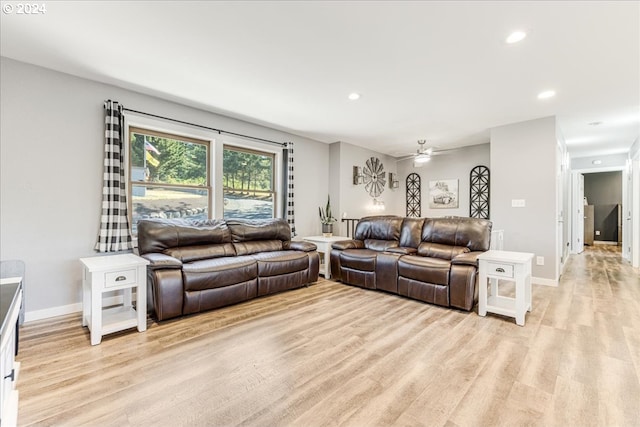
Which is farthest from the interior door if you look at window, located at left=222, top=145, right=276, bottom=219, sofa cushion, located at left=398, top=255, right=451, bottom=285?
window, located at left=222, top=145, right=276, bottom=219

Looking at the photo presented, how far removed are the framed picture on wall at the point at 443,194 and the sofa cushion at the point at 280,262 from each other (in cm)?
417

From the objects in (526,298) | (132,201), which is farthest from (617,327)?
(132,201)

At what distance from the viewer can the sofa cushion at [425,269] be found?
3.23 metres

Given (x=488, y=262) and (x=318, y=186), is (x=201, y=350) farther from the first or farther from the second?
(x=318, y=186)

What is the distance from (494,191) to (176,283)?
4.83m

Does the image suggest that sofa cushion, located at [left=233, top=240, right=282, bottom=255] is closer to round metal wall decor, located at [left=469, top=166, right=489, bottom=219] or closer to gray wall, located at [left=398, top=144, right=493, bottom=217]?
gray wall, located at [left=398, top=144, right=493, bottom=217]

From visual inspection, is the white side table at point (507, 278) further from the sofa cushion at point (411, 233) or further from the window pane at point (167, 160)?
the window pane at point (167, 160)

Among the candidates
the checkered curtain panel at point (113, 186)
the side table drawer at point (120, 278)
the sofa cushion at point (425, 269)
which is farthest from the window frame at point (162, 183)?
the sofa cushion at point (425, 269)

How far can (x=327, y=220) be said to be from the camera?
537 centimetres

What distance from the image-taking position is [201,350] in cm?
225

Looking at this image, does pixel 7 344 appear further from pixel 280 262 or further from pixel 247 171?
pixel 247 171

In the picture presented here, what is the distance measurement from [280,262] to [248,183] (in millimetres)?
1721

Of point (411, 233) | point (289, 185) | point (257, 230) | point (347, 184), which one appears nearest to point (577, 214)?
point (411, 233)

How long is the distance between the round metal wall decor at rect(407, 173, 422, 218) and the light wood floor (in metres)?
4.16
